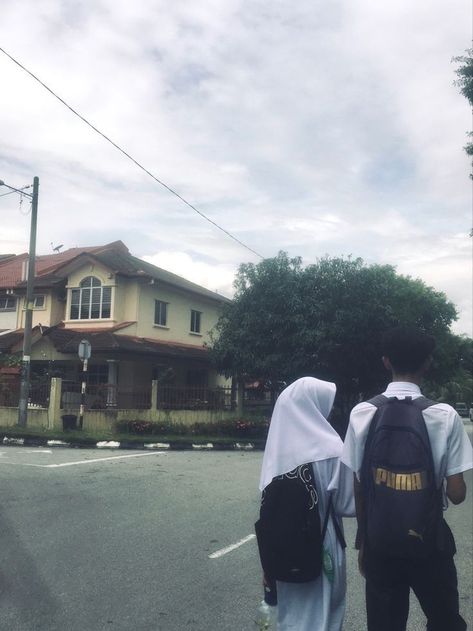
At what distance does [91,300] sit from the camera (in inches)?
1091

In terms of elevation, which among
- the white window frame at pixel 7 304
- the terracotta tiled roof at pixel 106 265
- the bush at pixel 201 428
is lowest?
the bush at pixel 201 428

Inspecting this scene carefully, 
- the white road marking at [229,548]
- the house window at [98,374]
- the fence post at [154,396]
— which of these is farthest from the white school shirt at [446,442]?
the house window at [98,374]

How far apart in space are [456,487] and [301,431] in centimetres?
70

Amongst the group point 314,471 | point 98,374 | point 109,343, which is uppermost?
point 109,343

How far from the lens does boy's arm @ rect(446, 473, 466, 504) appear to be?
8.84 ft

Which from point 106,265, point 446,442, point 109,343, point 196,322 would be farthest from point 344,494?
point 196,322

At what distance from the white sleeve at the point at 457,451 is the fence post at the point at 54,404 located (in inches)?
738

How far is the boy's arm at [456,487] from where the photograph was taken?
8.84 feet

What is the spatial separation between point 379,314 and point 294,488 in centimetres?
2115

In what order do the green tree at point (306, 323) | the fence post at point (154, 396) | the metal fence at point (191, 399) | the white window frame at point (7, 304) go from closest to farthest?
the fence post at point (154, 396)
the metal fence at point (191, 399)
the green tree at point (306, 323)
the white window frame at point (7, 304)

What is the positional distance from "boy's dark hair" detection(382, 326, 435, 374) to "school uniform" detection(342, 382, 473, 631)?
0.29 meters

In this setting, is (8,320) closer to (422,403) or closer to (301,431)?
(301,431)

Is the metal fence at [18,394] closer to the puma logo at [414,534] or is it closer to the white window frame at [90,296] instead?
the white window frame at [90,296]

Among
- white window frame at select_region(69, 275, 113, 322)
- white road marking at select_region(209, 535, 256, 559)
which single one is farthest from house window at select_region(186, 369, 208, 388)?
white road marking at select_region(209, 535, 256, 559)
